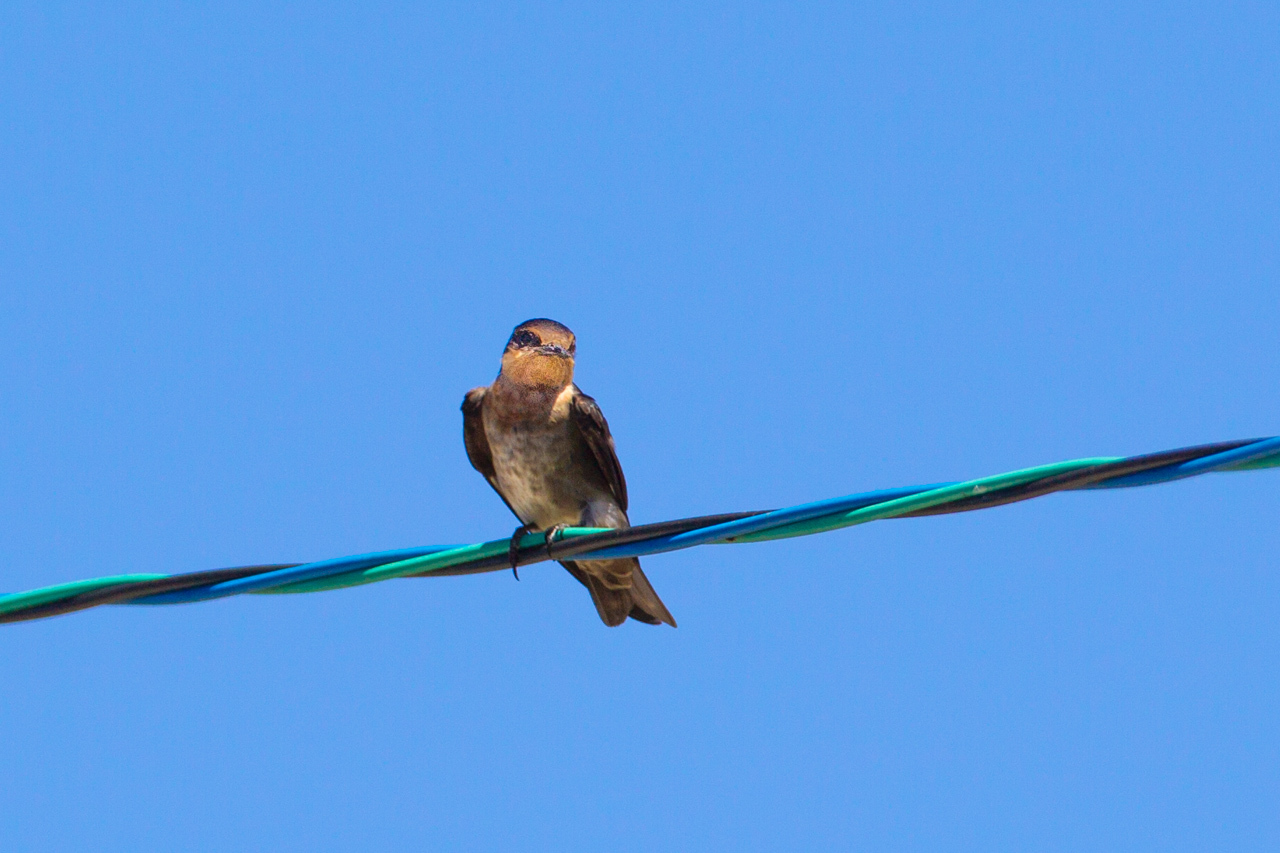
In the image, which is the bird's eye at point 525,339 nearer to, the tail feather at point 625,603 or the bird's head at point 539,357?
the bird's head at point 539,357

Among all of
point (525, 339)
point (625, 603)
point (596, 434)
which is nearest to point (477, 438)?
point (525, 339)

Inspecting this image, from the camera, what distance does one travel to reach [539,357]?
27.1ft

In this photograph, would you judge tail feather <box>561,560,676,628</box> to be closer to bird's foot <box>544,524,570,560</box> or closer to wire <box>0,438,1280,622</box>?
bird's foot <box>544,524,570,560</box>

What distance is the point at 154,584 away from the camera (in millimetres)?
4789

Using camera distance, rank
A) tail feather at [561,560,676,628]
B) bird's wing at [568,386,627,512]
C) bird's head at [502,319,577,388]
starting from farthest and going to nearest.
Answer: bird's head at [502,319,577,388] → bird's wing at [568,386,627,512] → tail feather at [561,560,676,628]

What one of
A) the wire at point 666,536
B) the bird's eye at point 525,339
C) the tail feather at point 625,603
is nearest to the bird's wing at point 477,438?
the bird's eye at point 525,339

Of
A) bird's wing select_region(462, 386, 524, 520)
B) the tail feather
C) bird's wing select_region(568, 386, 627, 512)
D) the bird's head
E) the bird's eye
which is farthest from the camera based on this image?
bird's wing select_region(462, 386, 524, 520)

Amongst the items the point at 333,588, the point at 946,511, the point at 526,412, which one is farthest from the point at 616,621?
the point at 946,511

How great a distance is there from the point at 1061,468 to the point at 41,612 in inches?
120

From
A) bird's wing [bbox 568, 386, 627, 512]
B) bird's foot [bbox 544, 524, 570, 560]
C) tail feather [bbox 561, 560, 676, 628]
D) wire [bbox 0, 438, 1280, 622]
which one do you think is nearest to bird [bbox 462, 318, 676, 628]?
bird's wing [bbox 568, 386, 627, 512]

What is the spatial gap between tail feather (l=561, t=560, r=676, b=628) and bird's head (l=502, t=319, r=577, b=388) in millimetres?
1015

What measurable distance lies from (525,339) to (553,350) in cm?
21

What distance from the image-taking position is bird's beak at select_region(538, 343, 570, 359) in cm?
829

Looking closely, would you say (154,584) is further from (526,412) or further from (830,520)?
(526,412)
